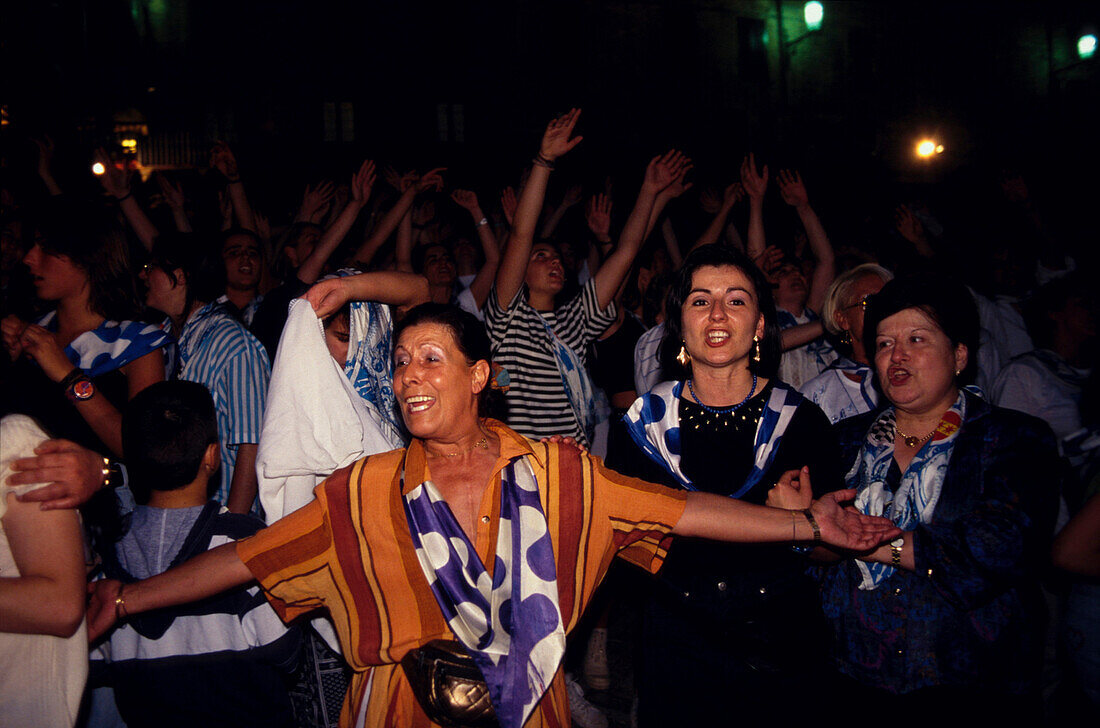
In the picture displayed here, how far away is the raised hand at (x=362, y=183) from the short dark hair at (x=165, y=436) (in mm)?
2871

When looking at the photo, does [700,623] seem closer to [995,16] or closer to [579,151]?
[579,151]

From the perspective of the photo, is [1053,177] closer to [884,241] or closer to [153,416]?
[884,241]

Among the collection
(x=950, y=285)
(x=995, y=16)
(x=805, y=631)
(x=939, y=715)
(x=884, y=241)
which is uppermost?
(x=995, y=16)

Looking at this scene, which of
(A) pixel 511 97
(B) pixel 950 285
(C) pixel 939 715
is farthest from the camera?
(A) pixel 511 97

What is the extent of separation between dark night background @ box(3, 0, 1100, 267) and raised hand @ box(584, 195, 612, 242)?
527 inches

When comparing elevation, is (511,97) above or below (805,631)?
above

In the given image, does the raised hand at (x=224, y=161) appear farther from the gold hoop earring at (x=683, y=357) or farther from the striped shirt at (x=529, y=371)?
the gold hoop earring at (x=683, y=357)

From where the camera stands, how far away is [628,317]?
5559 millimetres

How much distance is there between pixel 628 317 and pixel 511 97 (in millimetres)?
18400

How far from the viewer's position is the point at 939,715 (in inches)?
89.0

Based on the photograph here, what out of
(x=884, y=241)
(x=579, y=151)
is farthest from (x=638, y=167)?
(x=884, y=241)

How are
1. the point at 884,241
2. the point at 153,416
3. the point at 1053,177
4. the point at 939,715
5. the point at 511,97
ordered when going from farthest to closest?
Result: the point at 511,97 < the point at 1053,177 < the point at 884,241 < the point at 153,416 < the point at 939,715

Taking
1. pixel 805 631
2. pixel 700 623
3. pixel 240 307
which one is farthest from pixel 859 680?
pixel 240 307

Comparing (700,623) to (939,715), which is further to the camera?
(700,623)
